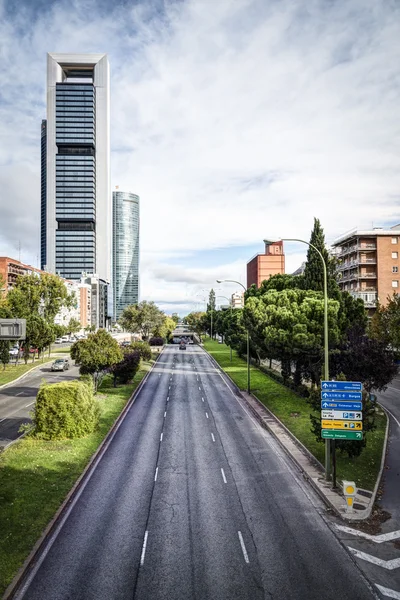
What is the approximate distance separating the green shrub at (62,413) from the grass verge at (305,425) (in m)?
13.5

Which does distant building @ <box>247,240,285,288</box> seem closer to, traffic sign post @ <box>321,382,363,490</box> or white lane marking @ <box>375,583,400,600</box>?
traffic sign post @ <box>321,382,363,490</box>

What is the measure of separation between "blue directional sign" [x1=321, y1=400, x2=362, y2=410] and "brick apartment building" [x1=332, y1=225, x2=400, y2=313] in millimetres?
62962

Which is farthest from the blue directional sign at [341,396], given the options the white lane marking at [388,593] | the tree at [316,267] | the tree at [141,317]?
the tree at [141,317]

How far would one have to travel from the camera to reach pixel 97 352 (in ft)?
119

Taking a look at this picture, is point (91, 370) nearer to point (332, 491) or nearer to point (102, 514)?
point (102, 514)

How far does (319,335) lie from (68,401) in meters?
20.5

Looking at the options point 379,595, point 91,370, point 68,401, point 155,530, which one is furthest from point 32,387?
point 379,595

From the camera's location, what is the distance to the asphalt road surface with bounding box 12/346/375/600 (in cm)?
1123

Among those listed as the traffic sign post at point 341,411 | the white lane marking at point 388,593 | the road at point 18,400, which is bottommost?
the white lane marking at point 388,593

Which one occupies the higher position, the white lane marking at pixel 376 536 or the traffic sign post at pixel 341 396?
the traffic sign post at pixel 341 396

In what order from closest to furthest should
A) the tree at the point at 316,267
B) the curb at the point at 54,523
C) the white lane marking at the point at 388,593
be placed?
the white lane marking at the point at 388,593
the curb at the point at 54,523
the tree at the point at 316,267

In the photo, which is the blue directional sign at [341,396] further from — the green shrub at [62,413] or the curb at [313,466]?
the green shrub at [62,413]

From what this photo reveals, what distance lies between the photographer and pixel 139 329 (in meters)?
90.1

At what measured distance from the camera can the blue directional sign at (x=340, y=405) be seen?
1848 centimetres
